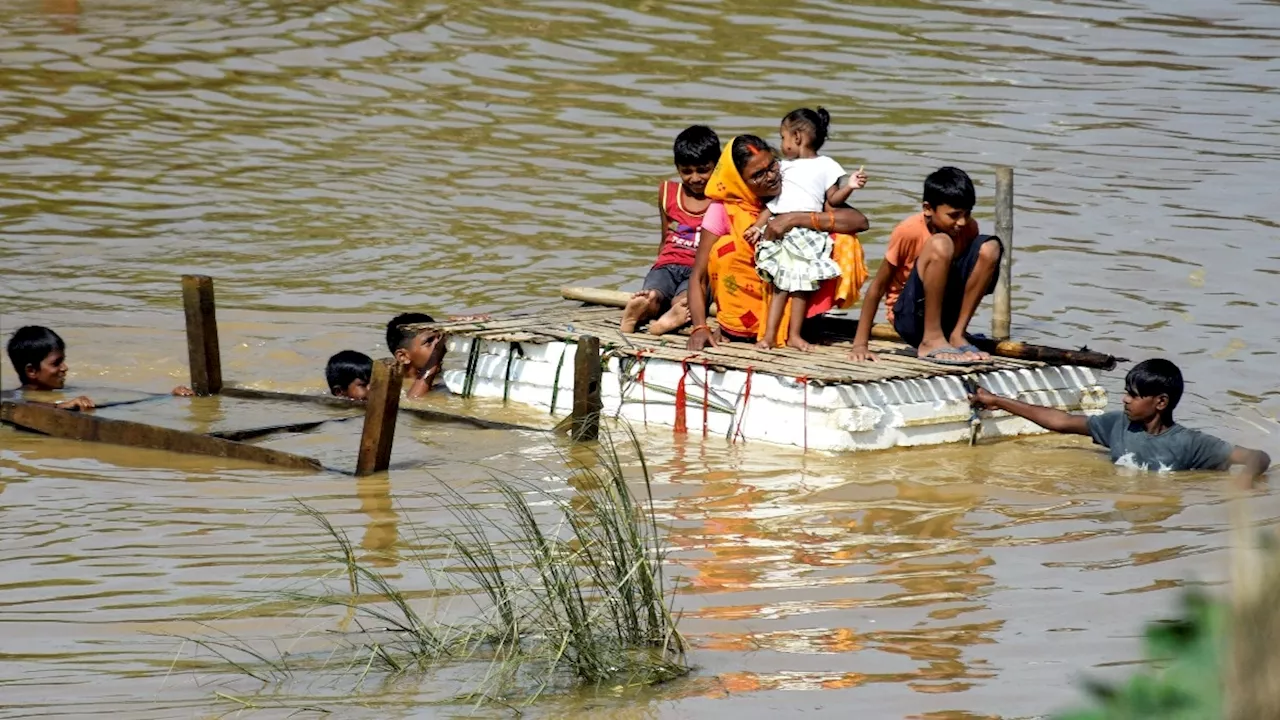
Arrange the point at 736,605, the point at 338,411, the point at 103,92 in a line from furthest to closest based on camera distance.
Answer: the point at 103,92 < the point at 338,411 < the point at 736,605

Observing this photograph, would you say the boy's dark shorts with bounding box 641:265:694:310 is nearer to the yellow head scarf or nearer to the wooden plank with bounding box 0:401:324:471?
the yellow head scarf

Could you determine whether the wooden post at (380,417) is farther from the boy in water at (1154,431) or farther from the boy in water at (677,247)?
the boy in water at (1154,431)

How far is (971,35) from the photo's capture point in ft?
66.1

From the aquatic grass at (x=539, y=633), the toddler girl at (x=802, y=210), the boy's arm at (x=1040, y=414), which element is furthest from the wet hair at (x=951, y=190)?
the aquatic grass at (x=539, y=633)

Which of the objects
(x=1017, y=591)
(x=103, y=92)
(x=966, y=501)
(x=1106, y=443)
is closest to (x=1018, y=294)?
(x=1106, y=443)

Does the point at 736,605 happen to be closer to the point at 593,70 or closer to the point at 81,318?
the point at 81,318

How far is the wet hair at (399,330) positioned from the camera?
9.94 metres

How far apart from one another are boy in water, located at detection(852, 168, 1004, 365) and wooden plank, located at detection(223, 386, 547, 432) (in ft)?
6.03

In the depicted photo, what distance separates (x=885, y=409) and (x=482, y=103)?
10.8 m

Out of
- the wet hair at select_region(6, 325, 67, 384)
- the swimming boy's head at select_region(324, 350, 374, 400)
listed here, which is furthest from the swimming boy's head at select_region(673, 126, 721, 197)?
the wet hair at select_region(6, 325, 67, 384)

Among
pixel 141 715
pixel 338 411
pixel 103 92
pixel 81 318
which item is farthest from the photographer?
pixel 103 92

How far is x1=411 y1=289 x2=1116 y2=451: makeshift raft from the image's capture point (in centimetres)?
809

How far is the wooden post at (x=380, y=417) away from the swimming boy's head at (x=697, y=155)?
2378 mm

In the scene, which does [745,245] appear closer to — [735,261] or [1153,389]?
[735,261]
